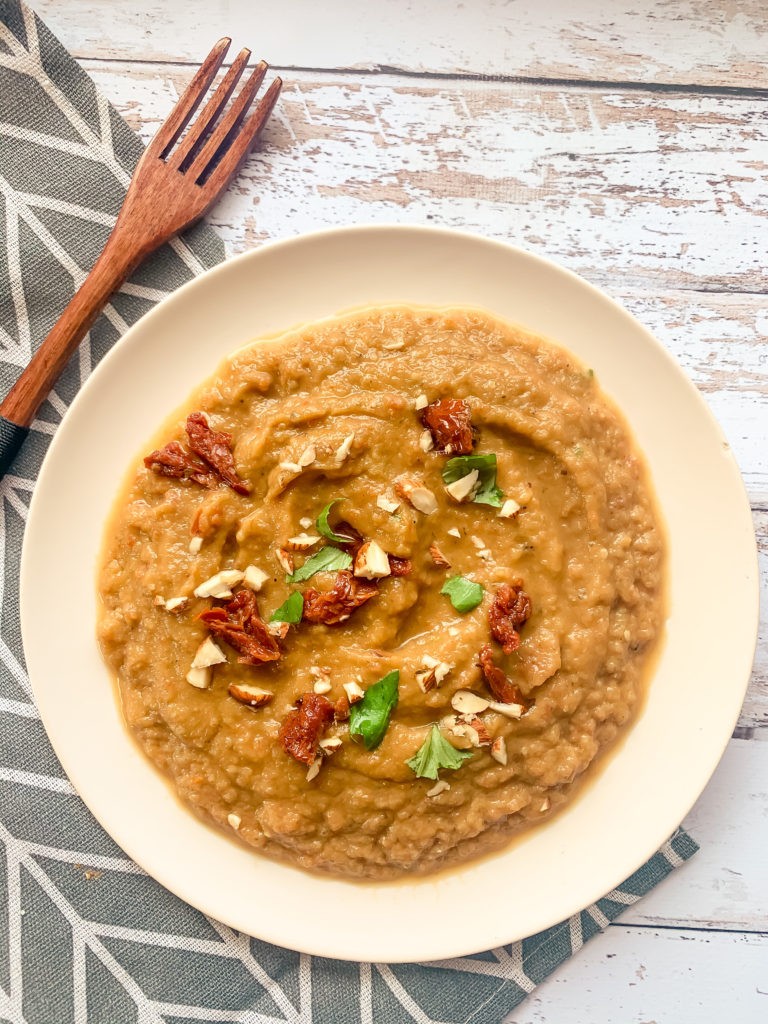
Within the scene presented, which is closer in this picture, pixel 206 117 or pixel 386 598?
pixel 386 598

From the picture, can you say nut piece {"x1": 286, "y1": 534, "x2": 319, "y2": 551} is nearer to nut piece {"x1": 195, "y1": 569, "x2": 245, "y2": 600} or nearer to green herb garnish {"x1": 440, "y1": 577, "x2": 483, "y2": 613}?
nut piece {"x1": 195, "y1": 569, "x2": 245, "y2": 600}

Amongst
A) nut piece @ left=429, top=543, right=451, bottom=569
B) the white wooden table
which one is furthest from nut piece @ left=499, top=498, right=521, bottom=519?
the white wooden table

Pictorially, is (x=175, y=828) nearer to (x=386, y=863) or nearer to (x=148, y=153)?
(x=386, y=863)

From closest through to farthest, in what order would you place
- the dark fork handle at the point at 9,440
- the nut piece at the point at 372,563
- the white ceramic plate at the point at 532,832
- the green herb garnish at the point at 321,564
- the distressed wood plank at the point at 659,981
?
the nut piece at the point at 372,563 → the green herb garnish at the point at 321,564 → the white ceramic plate at the point at 532,832 → the dark fork handle at the point at 9,440 → the distressed wood plank at the point at 659,981

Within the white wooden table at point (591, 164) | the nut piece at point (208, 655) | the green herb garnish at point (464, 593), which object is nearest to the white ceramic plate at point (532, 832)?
the white wooden table at point (591, 164)

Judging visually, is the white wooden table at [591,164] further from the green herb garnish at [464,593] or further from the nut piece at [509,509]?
the green herb garnish at [464,593]

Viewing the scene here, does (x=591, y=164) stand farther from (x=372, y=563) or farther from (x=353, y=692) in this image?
(x=353, y=692)

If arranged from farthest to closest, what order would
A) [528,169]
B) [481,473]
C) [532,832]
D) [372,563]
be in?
[528,169] < [532,832] < [481,473] < [372,563]

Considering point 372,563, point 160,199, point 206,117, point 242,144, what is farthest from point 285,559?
point 206,117
